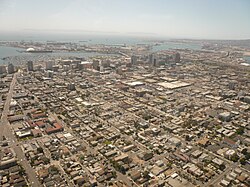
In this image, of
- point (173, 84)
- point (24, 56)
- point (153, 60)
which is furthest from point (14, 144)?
point (24, 56)

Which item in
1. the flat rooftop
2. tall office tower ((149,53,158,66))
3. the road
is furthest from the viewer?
tall office tower ((149,53,158,66))

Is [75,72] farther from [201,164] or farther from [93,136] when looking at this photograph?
[201,164]

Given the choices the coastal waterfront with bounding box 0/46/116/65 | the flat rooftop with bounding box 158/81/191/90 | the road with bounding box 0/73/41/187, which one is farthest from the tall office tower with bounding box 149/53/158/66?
the road with bounding box 0/73/41/187

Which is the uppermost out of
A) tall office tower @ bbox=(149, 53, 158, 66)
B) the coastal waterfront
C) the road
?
tall office tower @ bbox=(149, 53, 158, 66)

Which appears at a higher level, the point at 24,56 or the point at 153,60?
the point at 153,60

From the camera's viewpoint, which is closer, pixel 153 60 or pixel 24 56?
pixel 153 60

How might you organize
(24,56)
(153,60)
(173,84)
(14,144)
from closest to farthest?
(14,144) → (173,84) → (153,60) → (24,56)

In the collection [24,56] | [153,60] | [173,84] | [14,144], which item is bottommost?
[14,144]

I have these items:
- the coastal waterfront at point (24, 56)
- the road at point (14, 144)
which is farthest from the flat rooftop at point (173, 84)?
the coastal waterfront at point (24, 56)

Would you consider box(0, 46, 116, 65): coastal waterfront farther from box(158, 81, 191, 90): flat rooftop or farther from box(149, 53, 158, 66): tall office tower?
box(158, 81, 191, 90): flat rooftop

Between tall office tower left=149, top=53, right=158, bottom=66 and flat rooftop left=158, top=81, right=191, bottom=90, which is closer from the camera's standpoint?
flat rooftop left=158, top=81, right=191, bottom=90

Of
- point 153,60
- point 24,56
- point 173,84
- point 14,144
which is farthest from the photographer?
point 24,56

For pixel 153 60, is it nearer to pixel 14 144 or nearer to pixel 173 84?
pixel 173 84
